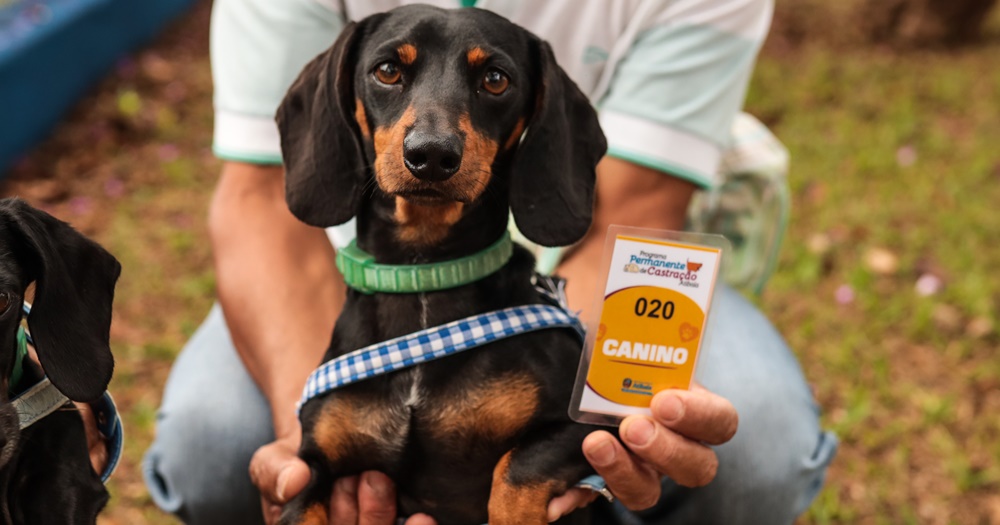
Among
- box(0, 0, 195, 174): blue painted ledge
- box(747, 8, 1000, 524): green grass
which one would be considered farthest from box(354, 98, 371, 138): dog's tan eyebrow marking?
box(0, 0, 195, 174): blue painted ledge

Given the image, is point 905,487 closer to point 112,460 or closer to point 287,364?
point 287,364

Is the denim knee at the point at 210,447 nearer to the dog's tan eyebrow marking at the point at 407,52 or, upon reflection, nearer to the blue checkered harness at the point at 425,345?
the blue checkered harness at the point at 425,345

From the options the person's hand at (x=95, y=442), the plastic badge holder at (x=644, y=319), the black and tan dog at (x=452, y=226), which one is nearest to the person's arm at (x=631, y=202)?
the black and tan dog at (x=452, y=226)

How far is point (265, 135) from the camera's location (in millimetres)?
2451

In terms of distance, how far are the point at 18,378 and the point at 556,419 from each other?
899 mm

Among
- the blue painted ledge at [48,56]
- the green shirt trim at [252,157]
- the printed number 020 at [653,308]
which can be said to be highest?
the printed number 020 at [653,308]

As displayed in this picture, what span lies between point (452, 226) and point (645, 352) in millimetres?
421

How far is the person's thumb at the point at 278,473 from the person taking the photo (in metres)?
1.87

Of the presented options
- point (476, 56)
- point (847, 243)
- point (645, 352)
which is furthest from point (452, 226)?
point (847, 243)

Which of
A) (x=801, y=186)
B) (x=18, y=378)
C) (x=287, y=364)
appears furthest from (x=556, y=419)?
(x=801, y=186)

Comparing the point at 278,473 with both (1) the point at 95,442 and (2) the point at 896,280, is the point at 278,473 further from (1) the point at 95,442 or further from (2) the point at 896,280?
(2) the point at 896,280

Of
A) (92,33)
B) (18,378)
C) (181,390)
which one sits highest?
(18,378)

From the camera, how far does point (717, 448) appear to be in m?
2.44

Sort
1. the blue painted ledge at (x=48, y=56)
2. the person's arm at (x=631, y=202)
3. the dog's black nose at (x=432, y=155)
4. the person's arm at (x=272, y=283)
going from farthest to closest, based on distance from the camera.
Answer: the blue painted ledge at (x=48, y=56) → the person's arm at (x=631, y=202) → the person's arm at (x=272, y=283) → the dog's black nose at (x=432, y=155)
